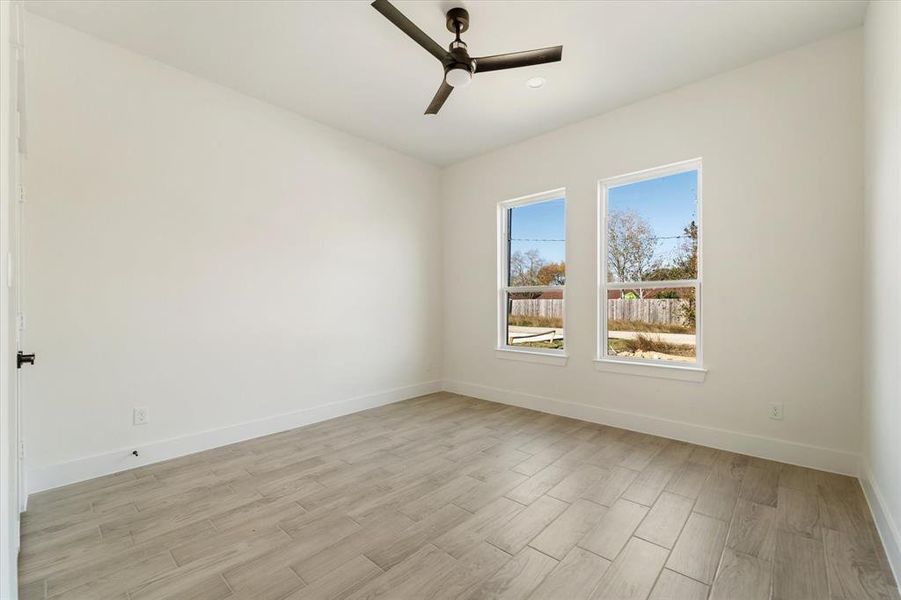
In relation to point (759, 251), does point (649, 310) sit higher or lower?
→ lower

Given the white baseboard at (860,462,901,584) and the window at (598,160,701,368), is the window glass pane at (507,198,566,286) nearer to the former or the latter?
the window at (598,160,701,368)

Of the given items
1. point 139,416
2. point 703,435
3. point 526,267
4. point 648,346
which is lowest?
point 703,435

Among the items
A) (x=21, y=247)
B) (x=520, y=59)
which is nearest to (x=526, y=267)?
(x=520, y=59)

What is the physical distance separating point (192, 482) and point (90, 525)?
54 cm

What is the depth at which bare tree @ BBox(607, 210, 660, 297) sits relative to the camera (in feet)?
12.0

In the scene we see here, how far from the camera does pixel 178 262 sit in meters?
3.09

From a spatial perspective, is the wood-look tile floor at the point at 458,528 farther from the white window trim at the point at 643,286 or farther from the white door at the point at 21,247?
the white window trim at the point at 643,286

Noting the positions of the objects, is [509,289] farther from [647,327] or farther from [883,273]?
[883,273]

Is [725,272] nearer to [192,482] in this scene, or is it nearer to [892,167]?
[892,167]

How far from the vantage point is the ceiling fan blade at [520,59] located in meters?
2.37

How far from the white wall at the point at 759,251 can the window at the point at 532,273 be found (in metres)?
0.27

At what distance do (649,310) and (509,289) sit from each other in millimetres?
1604

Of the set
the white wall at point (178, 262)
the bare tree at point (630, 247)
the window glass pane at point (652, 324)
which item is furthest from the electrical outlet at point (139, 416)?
the bare tree at point (630, 247)

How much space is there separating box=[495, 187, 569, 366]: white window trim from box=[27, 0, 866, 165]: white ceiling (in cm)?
99
